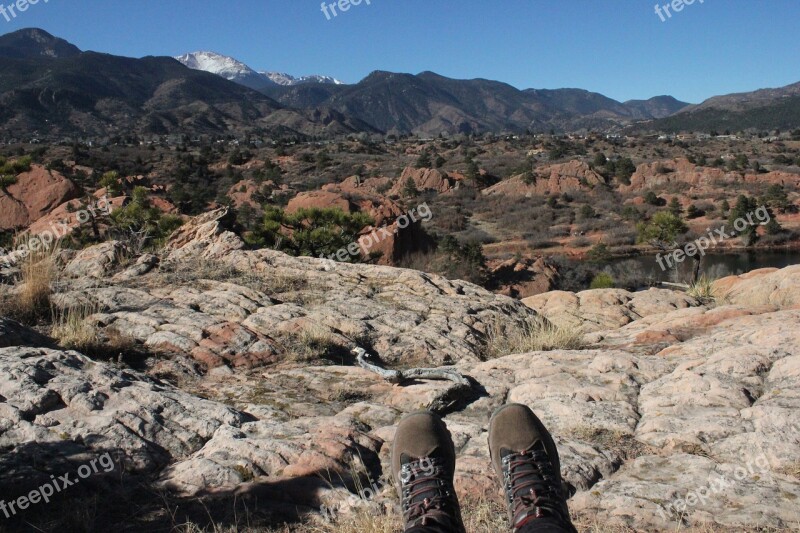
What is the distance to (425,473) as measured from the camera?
8.60ft

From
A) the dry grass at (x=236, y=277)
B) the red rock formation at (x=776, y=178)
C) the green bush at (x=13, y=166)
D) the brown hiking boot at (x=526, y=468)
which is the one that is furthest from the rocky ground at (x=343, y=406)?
the red rock formation at (x=776, y=178)

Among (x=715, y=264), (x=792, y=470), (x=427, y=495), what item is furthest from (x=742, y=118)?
(x=427, y=495)

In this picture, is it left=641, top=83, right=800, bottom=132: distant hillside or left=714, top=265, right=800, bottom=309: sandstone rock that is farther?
left=641, top=83, right=800, bottom=132: distant hillside

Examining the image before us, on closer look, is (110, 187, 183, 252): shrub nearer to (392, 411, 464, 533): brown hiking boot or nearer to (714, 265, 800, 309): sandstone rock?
(392, 411, 464, 533): brown hiking boot

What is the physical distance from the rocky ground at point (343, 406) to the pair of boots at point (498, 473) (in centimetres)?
30

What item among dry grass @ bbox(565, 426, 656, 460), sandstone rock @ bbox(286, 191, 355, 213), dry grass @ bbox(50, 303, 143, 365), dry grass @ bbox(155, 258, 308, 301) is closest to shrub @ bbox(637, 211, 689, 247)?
sandstone rock @ bbox(286, 191, 355, 213)

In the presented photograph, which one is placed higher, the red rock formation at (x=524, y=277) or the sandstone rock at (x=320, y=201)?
the sandstone rock at (x=320, y=201)

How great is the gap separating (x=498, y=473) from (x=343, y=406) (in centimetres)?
182

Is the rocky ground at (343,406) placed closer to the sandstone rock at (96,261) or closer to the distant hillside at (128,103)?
the sandstone rock at (96,261)

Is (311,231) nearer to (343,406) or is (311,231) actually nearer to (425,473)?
(343,406)

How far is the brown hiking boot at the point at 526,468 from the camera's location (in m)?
2.37

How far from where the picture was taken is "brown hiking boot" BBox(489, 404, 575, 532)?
2.37 meters

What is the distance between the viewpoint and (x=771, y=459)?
9.87ft

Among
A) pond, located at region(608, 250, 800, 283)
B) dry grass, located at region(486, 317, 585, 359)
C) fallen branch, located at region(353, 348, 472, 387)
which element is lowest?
pond, located at region(608, 250, 800, 283)
